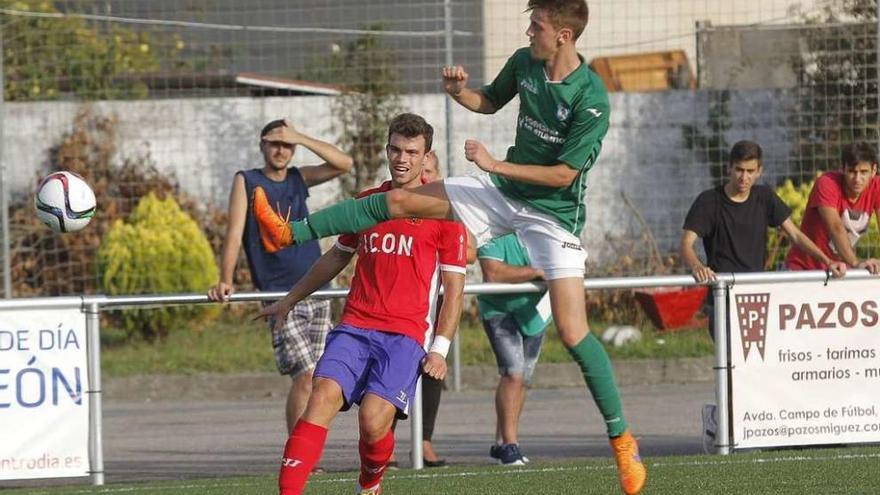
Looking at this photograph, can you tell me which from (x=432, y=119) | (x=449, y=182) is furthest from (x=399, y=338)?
(x=432, y=119)

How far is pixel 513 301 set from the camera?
33.7 feet

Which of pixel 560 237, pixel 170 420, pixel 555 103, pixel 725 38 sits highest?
pixel 725 38

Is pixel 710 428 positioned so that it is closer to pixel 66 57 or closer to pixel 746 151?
pixel 746 151

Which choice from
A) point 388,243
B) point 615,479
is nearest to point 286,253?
point 388,243

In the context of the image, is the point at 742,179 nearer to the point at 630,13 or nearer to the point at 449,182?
the point at 449,182

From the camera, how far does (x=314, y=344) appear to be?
1019cm

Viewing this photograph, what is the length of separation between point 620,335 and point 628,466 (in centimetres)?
881

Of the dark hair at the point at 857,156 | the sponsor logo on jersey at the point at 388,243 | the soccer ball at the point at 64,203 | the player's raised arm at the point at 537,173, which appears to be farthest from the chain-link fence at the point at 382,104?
the sponsor logo on jersey at the point at 388,243

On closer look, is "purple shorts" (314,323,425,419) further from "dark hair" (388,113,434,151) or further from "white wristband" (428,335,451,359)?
"dark hair" (388,113,434,151)

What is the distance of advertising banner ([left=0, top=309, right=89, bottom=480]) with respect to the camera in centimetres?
964

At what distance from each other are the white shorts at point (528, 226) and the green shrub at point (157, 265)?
339 inches

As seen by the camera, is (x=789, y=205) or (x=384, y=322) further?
(x=789, y=205)

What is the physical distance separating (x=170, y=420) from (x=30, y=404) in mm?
4771

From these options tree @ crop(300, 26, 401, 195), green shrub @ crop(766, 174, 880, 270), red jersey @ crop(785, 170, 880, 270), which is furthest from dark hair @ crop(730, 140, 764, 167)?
tree @ crop(300, 26, 401, 195)
